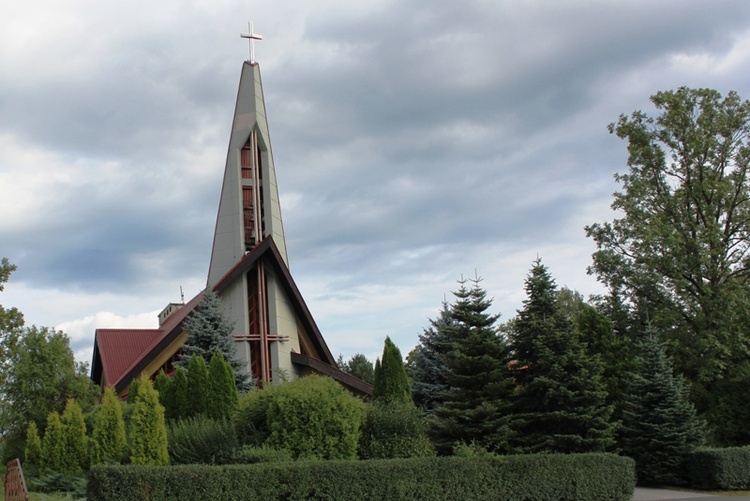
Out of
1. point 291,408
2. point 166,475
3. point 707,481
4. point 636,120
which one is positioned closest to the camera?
point 166,475

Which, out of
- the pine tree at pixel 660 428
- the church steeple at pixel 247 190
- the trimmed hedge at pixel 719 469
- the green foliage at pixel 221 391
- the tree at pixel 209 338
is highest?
the church steeple at pixel 247 190

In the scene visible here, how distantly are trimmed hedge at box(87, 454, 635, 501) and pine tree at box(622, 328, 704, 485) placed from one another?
3919mm

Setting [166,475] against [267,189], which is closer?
[166,475]

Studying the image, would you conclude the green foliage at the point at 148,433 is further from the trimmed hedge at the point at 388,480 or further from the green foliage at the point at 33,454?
the green foliage at the point at 33,454

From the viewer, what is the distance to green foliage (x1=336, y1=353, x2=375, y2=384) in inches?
2328

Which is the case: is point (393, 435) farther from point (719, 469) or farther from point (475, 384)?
point (719, 469)

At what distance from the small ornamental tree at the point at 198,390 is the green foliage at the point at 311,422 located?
3076 millimetres

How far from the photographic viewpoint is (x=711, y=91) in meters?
26.2

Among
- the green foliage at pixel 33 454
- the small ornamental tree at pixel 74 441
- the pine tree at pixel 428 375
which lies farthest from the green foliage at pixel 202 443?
the pine tree at pixel 428 375

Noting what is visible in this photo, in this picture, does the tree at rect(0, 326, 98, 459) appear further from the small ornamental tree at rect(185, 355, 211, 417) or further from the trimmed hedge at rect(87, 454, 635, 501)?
the trimmed hedge at rect(87, 454, 635, 501)

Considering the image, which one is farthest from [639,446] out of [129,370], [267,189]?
[267,189]

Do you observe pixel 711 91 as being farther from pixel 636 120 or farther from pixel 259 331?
pixel 259 331

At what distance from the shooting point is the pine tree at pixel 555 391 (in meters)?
16.3

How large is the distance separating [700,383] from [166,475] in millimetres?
21733
